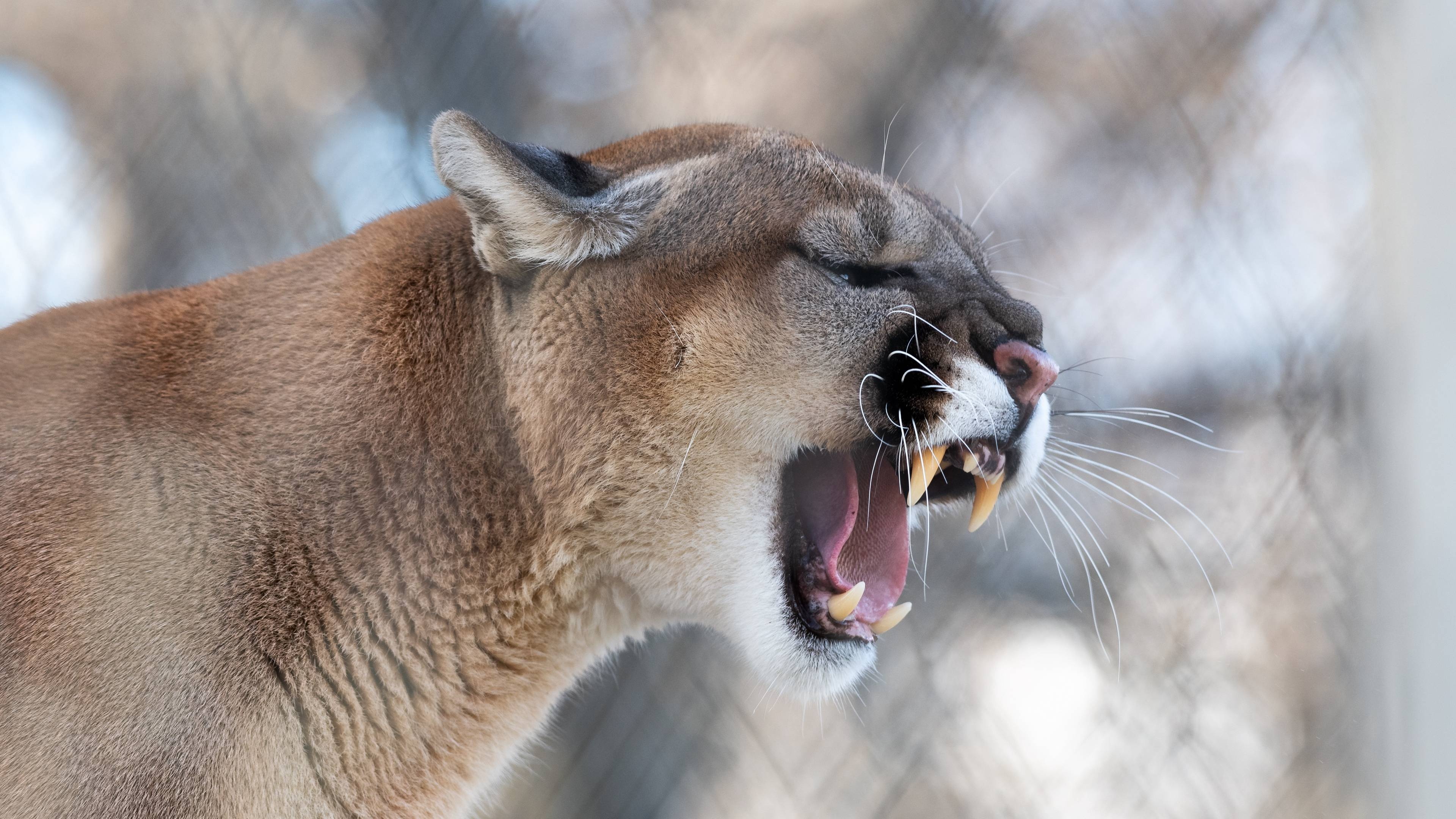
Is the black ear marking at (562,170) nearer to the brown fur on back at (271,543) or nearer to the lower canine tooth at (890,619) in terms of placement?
the brown fur on back at (271,543)

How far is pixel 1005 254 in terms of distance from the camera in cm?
269

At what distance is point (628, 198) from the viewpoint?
1528 mm

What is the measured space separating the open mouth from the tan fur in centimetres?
6

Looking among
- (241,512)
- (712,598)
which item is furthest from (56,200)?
(712,598)

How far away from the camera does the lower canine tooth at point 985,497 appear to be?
59.7 inches

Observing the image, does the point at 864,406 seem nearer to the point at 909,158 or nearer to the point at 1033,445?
the point at 1033,445

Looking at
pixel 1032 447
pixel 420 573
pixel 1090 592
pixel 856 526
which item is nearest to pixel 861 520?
pixel 856 526

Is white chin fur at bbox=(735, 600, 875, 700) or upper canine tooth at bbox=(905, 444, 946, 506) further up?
upper canine tooth at bbox=(905, 444, 946, 506)

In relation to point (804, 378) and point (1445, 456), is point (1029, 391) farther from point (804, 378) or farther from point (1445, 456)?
point (1445, 456)

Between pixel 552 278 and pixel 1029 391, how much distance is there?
30.0 inches

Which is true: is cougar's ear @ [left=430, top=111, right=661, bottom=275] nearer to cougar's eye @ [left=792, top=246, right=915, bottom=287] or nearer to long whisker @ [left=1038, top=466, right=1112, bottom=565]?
cougar's eye @ [left=792, top=246, right=915, bottom=287]

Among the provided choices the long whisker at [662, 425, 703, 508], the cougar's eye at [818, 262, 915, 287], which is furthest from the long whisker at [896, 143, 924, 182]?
the long whisker at [662, 425, 703, 508]

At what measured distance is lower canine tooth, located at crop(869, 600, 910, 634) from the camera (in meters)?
1.49

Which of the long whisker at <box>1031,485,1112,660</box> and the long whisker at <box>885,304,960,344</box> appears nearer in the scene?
the long whisker at <box>885,304,960,344</box>
